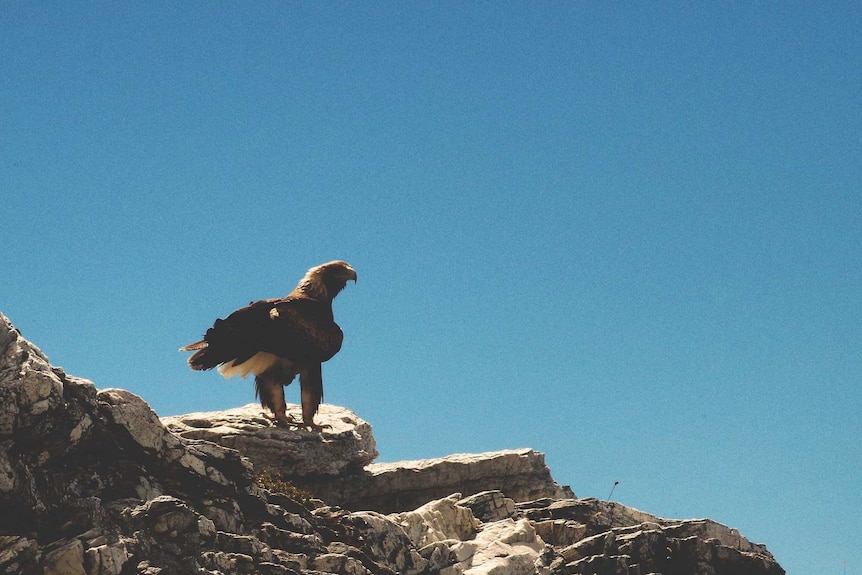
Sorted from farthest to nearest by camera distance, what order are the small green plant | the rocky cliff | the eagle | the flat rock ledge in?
the eagle → the flat rock ledge → the small green plant → the rocky cliff

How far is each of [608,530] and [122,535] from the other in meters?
12.0

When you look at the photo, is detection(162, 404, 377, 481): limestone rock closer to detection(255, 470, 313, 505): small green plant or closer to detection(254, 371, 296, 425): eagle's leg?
detection(254, 371, 296, 425): eagle's leg

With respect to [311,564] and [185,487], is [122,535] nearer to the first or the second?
[185,487]

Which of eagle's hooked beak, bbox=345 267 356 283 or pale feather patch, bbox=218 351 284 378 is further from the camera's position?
eagle's hooked beak, bbox=345 267 356 283

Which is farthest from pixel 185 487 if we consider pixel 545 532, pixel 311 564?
pixel 545 532

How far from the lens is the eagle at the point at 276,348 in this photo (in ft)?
95.6

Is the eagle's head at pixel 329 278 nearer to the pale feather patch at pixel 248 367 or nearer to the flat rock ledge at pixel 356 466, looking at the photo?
the pale feather patch at pixel 248 367

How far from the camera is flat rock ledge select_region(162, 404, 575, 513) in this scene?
93.1 ft

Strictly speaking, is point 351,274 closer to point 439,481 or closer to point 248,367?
point 248,367

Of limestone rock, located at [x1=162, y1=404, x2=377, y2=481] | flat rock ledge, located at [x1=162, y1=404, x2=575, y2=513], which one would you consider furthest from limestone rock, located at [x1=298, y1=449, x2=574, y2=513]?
Answer: limestone rock, located at [x1=162, y1=404, x2=377, y2=481]

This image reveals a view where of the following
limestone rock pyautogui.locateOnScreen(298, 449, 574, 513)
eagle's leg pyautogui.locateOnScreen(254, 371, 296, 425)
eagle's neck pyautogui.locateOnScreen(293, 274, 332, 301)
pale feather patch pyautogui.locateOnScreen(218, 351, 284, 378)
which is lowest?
limestone rock pyautogui.locateOnScreen(298, 449, 574, 513)

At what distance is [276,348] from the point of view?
29.5 m

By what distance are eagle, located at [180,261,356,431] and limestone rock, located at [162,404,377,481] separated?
1.85 feet

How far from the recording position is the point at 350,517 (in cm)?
2291
